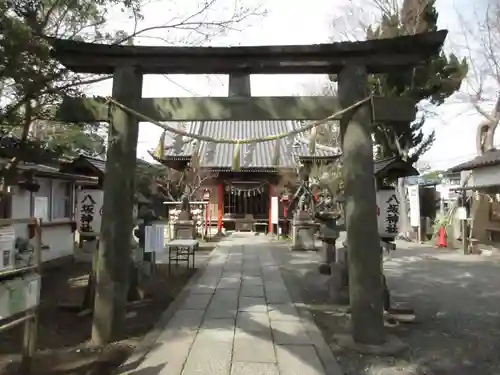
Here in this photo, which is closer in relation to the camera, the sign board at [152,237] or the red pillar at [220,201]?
the sign board at [152,237]

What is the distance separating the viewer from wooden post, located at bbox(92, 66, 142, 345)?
5.57 meters

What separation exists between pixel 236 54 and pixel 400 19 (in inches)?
675

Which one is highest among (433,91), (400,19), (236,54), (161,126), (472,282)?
(400,19)

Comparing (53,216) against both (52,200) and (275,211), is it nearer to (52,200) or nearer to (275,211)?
(52,200)

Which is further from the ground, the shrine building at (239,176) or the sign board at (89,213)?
the shrine building at (239,176)

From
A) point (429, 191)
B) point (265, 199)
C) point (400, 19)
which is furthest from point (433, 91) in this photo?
point (265, 199)

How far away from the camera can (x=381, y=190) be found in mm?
8211

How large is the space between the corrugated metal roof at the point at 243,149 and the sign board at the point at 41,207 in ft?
38.7

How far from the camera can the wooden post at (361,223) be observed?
554 cm

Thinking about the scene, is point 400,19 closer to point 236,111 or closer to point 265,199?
point 265,199

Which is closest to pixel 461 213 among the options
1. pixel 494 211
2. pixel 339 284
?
pixel 494 211

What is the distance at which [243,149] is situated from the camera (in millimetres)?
28578

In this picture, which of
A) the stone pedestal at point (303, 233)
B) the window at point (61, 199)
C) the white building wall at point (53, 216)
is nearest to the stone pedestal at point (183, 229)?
the stone pedestal at point (303, 233)

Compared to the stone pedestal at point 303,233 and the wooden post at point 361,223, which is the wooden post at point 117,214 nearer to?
the wooden post at point 361,223
